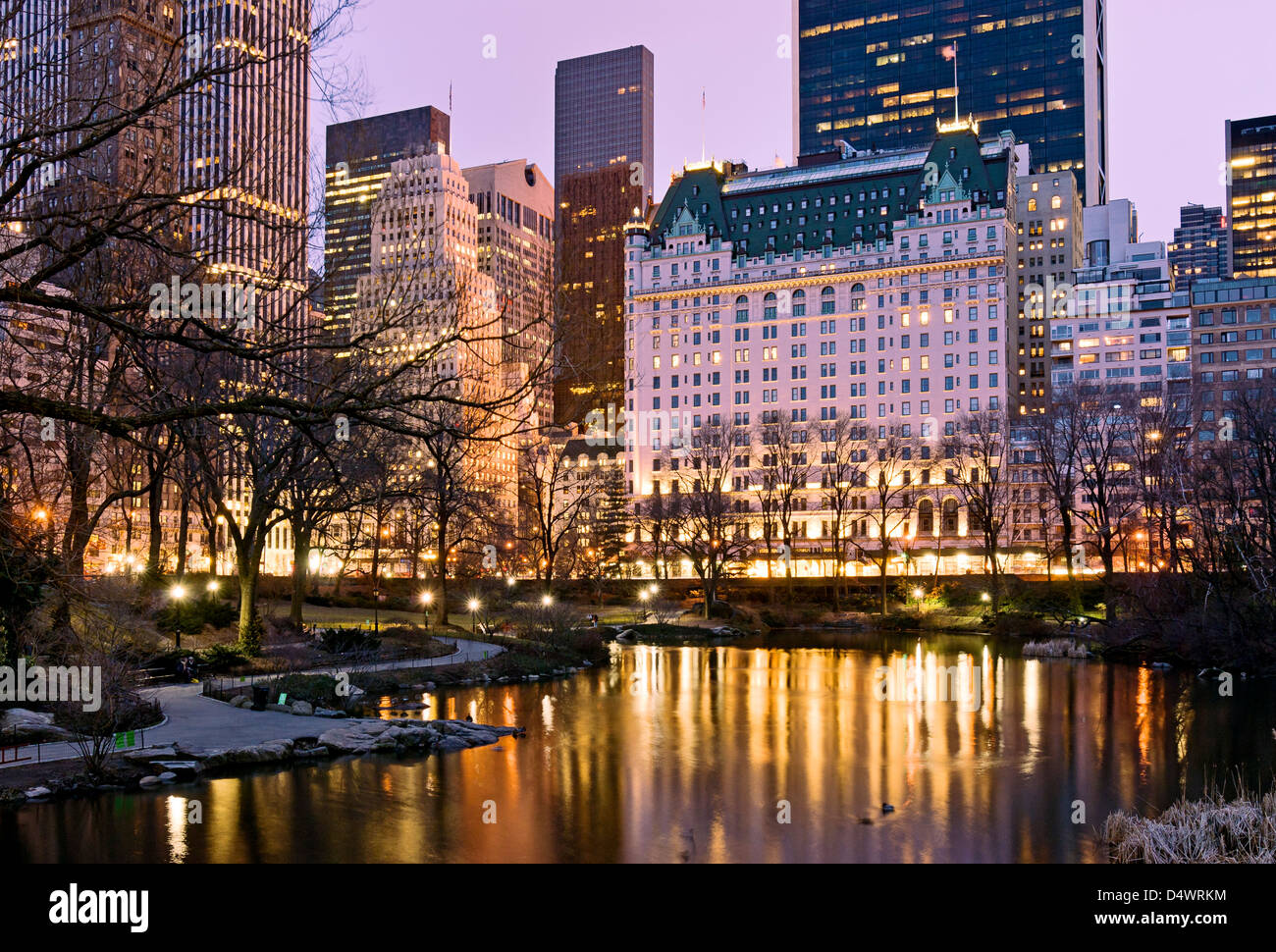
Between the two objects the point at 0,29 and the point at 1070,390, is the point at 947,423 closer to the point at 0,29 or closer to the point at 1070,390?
the point at 1070,390

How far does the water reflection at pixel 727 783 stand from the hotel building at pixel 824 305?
3183 inches

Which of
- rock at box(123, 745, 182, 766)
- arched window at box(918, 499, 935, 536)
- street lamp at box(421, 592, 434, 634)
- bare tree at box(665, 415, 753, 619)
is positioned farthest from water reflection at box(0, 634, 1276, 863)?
arched window at box(918, 499, 935, 536)

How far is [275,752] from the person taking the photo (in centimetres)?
2653

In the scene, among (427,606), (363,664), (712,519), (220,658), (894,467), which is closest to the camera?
(220,658)

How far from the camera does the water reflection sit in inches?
782

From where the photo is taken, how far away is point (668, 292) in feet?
467

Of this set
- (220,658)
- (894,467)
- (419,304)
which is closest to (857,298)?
(894,467)

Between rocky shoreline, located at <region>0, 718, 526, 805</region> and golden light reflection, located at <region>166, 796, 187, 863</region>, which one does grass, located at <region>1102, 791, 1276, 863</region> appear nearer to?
golden light reflection, located at <region>166, 796, 187, 863</region>

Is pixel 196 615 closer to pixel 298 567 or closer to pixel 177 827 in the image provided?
pixel 298 567

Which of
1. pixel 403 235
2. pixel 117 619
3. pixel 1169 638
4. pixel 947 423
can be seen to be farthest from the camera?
pixel 947 423

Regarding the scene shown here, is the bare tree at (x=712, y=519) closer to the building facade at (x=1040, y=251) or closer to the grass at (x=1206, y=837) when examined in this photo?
the grass at (x=1206, y=837)

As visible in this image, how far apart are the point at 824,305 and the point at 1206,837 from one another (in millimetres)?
121775
